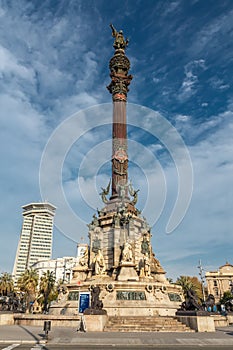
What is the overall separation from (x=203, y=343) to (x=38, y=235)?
181774mm

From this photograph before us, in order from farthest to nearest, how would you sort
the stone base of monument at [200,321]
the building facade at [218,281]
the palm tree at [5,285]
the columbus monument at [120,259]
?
the building facade at [218,281], the palm tree at [5,285], the columbus monument at [120,259], the stone base of monument at [200,321]

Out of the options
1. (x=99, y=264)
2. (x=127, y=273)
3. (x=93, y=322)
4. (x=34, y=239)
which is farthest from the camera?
(x=34, y=239)

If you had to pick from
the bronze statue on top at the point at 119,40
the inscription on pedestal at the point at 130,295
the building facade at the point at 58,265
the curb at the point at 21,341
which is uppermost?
the bronze statue on top at the point at 119,40

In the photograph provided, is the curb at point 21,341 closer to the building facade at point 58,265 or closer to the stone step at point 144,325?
the stone step at point 144,325

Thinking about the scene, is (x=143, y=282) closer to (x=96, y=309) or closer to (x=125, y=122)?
(x=96, y=309)

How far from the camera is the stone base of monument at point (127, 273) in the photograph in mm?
27359

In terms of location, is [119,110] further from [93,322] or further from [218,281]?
[218,281]

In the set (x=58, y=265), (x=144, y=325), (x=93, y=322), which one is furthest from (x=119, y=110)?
(x=58, y=265)

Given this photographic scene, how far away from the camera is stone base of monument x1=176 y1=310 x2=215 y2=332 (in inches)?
722

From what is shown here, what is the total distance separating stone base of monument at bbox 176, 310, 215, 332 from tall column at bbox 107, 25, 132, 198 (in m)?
18.8

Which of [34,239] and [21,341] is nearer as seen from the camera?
[21,341]

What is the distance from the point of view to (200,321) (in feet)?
60.3

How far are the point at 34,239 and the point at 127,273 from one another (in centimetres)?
16479

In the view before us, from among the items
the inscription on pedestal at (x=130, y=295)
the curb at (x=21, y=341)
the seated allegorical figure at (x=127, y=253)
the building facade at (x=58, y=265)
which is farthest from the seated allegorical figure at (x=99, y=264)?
the building facade at (x=58, y=265)
